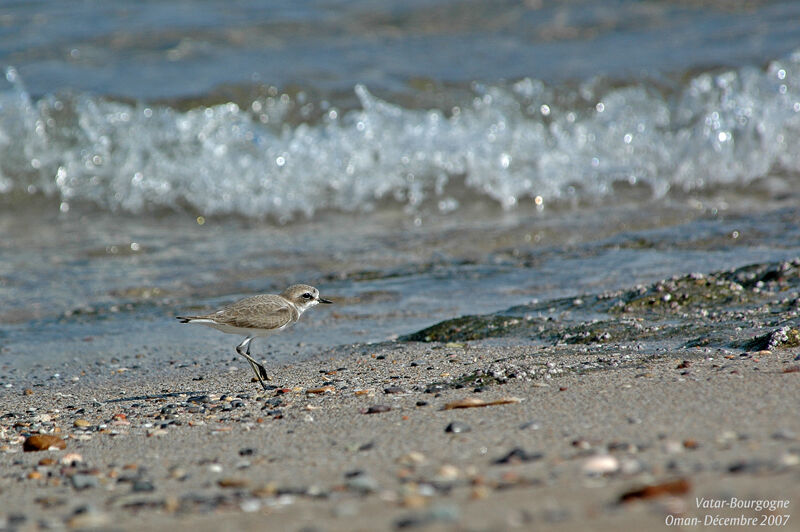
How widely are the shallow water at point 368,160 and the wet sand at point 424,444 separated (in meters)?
1.16

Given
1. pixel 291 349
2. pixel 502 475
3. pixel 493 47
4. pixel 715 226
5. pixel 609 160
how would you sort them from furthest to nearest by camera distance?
1. pixel 493 47
2. pixel 609 160
3. pixel 715 226
4. pixel 291 349
5. pixel 502 475

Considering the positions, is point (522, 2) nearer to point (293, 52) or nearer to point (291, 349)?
point (293, 52)

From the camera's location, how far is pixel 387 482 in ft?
9.78

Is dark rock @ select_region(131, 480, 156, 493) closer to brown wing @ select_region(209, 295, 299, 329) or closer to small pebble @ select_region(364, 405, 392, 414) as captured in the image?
small pebble @ select_region(364, 405, 392, 414)

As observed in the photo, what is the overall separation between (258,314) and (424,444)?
2.00 m

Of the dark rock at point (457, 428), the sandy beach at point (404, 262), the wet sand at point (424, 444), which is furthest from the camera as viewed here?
the dark rock at point (457, 428)

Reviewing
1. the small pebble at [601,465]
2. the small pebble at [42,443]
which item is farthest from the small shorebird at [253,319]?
the small pebble at [601,465]

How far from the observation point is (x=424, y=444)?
3.42m

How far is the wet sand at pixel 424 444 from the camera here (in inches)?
104

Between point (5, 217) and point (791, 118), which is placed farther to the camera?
point (791, 118)

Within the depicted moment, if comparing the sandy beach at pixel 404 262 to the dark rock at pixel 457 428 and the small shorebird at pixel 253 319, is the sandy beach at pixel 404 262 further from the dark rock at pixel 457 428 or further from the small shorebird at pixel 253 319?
the small shorebird at pixel 253 319

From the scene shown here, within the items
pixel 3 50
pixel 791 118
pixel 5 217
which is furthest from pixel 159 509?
pixel 3 50

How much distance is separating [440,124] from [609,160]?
2074 millimetres

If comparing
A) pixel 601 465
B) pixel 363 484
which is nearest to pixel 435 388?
pixel 363 484
